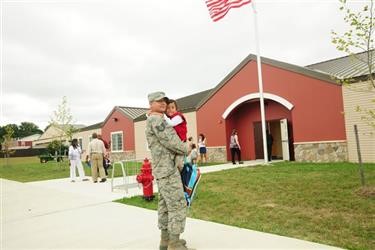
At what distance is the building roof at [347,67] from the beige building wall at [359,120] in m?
0.65

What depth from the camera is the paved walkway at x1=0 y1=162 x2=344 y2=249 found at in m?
4.12

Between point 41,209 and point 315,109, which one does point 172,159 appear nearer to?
point 41,209

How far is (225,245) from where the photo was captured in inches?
156

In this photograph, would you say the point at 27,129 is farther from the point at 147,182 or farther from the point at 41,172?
the point at 147,182

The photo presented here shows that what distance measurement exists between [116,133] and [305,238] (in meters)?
25.9

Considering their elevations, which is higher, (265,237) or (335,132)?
(335,132)

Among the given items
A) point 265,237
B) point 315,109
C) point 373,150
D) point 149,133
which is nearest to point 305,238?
Answer: point 265,237

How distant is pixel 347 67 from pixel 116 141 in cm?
2034

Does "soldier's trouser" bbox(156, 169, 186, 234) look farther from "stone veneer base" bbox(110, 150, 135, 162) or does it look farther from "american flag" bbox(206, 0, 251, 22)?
"stone veneer base" bbox(110, 150, 135, 162)

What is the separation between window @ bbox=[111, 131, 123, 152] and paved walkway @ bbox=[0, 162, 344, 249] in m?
20.2

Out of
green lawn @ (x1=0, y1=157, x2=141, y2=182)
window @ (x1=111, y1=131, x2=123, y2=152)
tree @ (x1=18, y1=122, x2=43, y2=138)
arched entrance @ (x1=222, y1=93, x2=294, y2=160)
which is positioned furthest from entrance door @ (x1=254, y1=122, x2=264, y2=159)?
tree @ (x1=18, y1=122, x2=43, y2=138)

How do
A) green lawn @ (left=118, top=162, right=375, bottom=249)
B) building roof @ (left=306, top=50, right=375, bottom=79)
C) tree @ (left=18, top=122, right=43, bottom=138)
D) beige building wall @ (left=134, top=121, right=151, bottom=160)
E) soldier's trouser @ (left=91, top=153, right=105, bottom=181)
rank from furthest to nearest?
tree @ (left=18, top=122, right=43, bottom=138), beige building wall @ (left=134, top=121, right=151, bottom=160), building roof @ (left=306, top=50, right=375, bottom=79), soldier's trouser @ (left=91, top=153, right=105, bottom=181), green lawn @ (left=118, top=162, right=375, bottom=249)

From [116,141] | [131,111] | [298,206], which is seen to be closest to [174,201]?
[298,206]

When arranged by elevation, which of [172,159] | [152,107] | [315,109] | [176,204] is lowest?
[176,204]
